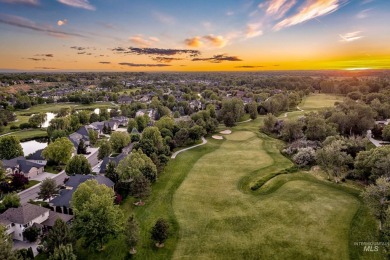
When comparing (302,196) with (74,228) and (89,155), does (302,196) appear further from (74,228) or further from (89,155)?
(89,155)

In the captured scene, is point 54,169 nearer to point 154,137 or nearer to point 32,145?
point 154,137

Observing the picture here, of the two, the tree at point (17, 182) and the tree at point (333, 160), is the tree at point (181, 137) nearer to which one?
the tree at point (333, 160)

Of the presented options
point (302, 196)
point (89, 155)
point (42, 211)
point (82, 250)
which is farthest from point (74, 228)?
point (89, 155)

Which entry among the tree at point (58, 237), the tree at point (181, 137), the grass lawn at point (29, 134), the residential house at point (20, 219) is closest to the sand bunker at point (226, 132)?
the tree at point (181, 137)

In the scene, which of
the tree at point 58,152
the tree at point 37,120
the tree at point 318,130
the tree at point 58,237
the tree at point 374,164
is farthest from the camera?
the tree at point 37,120

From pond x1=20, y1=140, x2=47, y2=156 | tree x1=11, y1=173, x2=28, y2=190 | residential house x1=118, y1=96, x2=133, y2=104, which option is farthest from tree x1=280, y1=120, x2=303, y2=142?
residential house x1=118, y1=96, x2=133, y2=104

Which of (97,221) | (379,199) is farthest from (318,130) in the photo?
(97,221)
